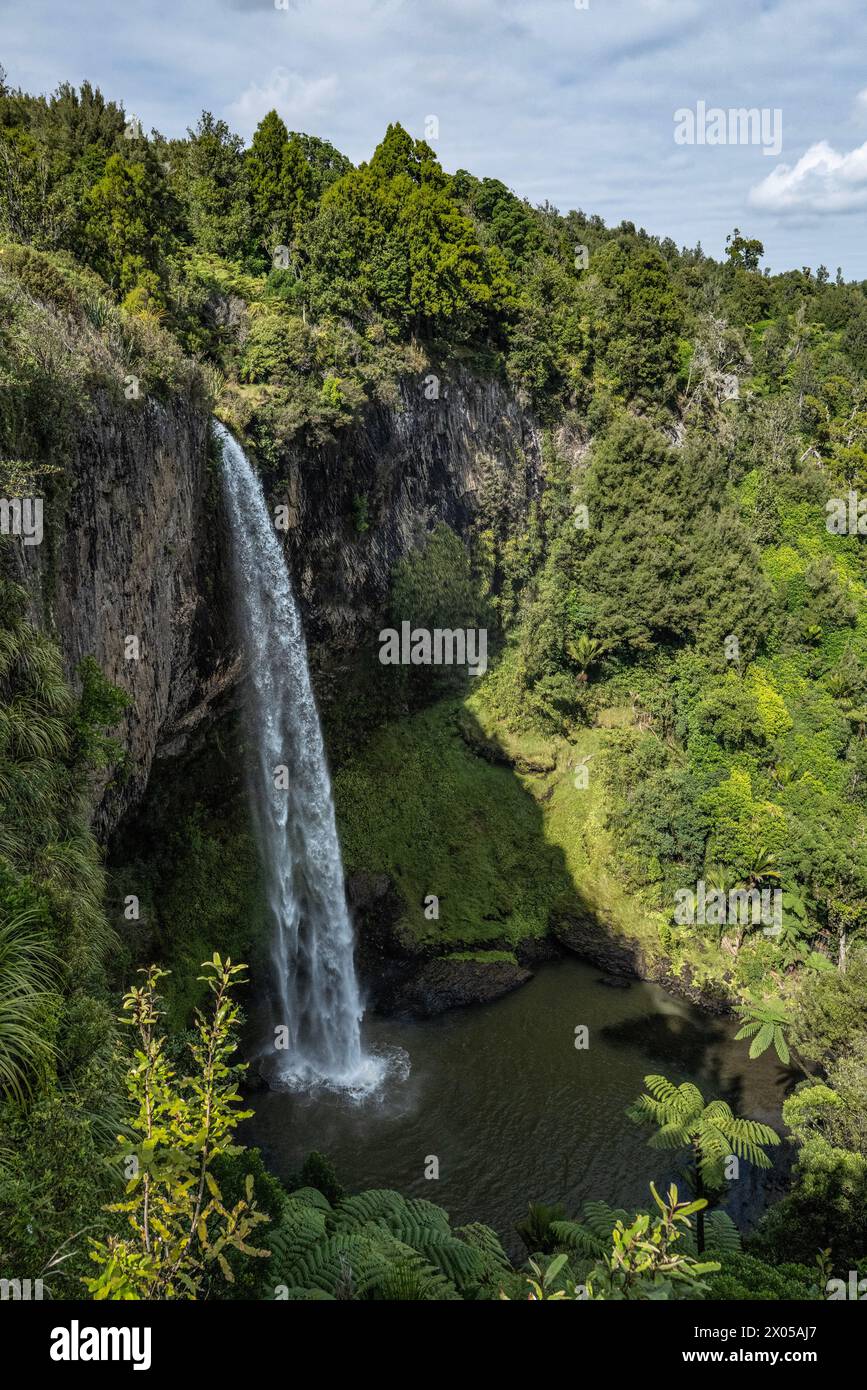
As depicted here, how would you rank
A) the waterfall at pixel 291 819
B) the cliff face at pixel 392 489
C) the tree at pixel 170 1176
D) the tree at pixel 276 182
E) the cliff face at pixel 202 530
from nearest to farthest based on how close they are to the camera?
the tree at pixel 170 1176, the cliff face at pixel 202 530, the waterfall at pixel 291 819, the cliff face at pixel 392 489, the tree at pixel 276 182

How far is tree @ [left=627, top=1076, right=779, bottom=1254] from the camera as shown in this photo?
1623 cm

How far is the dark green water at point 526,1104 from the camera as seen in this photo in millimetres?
18500

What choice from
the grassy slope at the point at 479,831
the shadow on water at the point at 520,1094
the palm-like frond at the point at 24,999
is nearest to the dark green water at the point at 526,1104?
the shadow on water at the point at 520,1094

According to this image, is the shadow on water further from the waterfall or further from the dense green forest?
the waterfall

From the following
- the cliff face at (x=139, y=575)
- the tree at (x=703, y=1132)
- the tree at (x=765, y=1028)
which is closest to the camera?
the cliff face at (x=139, y=575)

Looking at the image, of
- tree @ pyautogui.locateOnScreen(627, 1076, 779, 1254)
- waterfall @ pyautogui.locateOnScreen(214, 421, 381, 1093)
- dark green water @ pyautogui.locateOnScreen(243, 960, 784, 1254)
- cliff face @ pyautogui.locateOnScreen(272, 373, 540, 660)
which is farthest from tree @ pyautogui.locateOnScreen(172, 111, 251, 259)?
tree @ pyautogui.locateOnScreen(627, 1076, 779, 1254)

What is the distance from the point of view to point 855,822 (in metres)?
25.9

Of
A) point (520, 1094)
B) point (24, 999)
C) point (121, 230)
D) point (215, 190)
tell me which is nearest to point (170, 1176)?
point (24, 999)

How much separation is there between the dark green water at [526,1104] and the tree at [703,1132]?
2487 mm

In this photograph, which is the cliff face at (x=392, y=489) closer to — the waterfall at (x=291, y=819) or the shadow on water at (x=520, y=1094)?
the waterfall at (x=291, y=819)

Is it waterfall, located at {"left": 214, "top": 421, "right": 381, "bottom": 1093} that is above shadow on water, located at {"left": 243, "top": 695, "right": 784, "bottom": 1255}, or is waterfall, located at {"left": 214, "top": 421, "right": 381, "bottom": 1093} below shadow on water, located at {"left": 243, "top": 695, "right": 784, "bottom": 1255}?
above

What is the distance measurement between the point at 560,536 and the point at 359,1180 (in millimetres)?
24841

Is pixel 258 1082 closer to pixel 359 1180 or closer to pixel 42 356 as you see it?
pixel 359 1180

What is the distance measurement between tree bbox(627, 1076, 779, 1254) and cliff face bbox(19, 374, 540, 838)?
1350 cm
